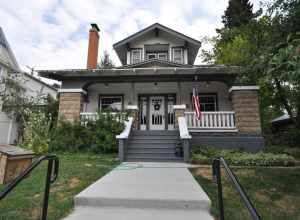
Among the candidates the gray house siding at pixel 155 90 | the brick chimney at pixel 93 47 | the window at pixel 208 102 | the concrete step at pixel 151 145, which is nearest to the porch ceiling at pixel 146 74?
the gray house siding at pixel 155 90

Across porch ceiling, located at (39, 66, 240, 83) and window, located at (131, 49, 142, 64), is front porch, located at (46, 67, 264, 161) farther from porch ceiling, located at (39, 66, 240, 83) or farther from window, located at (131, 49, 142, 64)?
window, located at (131, 49, 142, 64)

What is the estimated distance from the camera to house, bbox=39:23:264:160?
827 cm

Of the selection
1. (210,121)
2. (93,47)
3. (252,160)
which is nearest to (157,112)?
(210,121)

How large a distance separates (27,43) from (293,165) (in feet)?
72.6

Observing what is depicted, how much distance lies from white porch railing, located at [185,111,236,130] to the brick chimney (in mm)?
6409

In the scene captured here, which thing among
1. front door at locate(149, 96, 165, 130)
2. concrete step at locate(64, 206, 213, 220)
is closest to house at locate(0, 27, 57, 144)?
front door at locate(149, 96, 165, 130)

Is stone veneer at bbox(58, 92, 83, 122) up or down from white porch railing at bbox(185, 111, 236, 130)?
up

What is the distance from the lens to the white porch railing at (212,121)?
9219mm

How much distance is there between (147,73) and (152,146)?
11.7ft

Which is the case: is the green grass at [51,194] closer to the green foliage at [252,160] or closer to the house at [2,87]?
the green foliage at [252,160]

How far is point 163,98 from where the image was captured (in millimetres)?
11484

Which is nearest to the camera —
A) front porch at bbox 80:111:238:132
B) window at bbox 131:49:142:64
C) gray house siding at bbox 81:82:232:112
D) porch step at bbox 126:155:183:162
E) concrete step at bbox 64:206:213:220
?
concrete step at bbox 64:206:213:220

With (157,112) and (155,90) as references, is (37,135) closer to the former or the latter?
(157,112)

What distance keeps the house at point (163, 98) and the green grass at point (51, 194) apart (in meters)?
2.28
